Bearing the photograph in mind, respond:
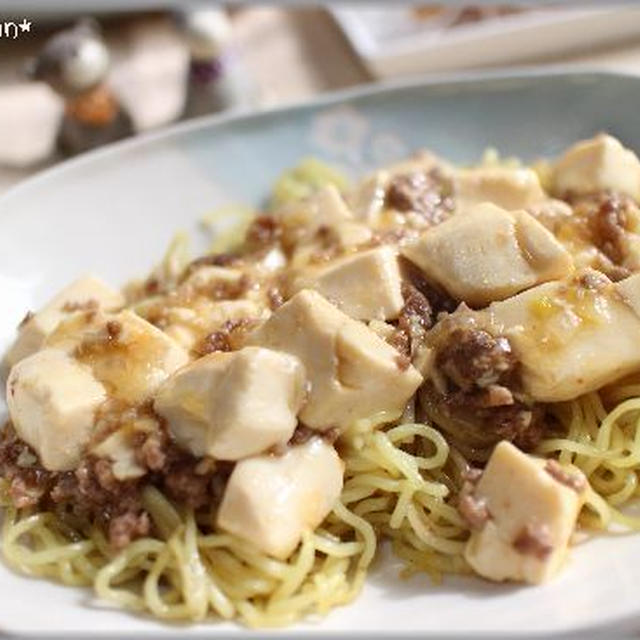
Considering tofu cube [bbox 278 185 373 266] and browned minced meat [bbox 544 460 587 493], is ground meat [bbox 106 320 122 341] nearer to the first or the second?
tofu cube [bbox 278 185 373 266]

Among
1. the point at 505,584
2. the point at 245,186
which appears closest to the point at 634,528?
the point at 505,584

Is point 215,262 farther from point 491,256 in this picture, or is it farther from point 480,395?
point 480,395

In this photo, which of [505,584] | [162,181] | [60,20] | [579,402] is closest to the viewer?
[505,584]

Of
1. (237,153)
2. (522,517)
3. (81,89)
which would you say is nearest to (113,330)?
(522,517)

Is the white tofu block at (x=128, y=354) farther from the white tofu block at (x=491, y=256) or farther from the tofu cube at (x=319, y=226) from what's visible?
the white tofu block at (x=491, y=256)

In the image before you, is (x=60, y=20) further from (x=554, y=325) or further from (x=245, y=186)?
(x=554, y=325)

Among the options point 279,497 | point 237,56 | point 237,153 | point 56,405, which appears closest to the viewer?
point 279,497
